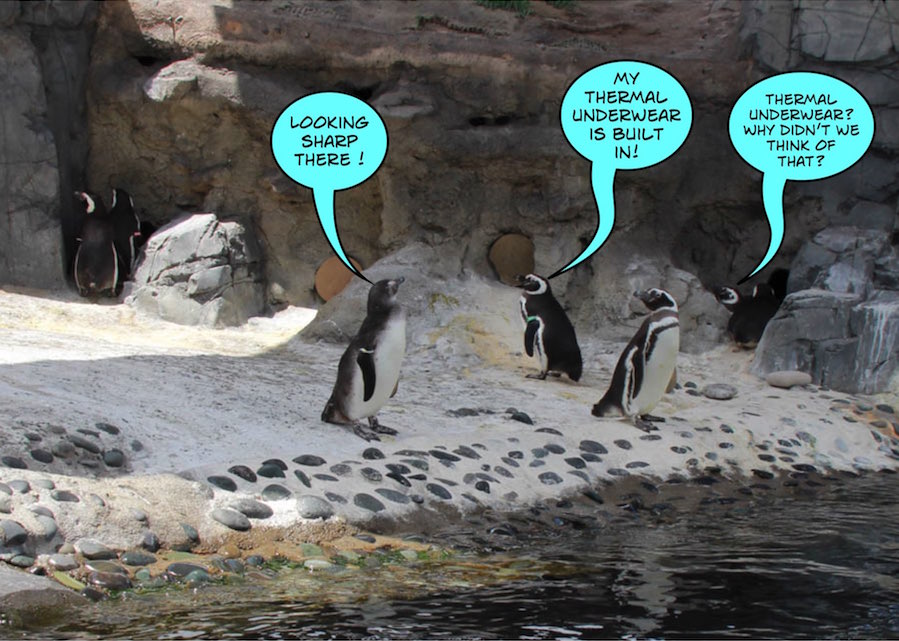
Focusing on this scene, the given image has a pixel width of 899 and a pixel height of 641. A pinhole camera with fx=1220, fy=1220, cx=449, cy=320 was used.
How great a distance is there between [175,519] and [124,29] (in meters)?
6.88

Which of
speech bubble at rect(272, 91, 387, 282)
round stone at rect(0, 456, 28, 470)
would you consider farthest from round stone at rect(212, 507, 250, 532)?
speech bubble at rect(272, 91, 387, 282)

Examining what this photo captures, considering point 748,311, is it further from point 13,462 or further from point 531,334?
point 13,462

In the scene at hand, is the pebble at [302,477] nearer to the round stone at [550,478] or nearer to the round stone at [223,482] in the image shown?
the round stone at [223,482]

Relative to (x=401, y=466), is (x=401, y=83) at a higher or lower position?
higher

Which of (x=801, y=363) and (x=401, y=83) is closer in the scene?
(x=801, y=363)

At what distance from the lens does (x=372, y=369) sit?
7.34 meters

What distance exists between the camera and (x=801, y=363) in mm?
10109

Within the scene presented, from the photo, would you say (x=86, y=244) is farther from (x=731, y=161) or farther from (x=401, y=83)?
(x=731, y=161)

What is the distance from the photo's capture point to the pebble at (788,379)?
388 inches

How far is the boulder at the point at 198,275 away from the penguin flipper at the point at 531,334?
9.66 ft

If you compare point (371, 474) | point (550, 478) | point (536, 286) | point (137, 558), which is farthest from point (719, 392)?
point (137, 558)

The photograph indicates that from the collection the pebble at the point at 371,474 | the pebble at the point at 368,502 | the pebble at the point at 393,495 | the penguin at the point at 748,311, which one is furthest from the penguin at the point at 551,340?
the pebble at the point at 368,502

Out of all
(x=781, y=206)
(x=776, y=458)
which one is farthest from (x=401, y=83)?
(x=776, y=458)

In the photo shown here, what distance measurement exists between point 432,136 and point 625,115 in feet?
5.85
